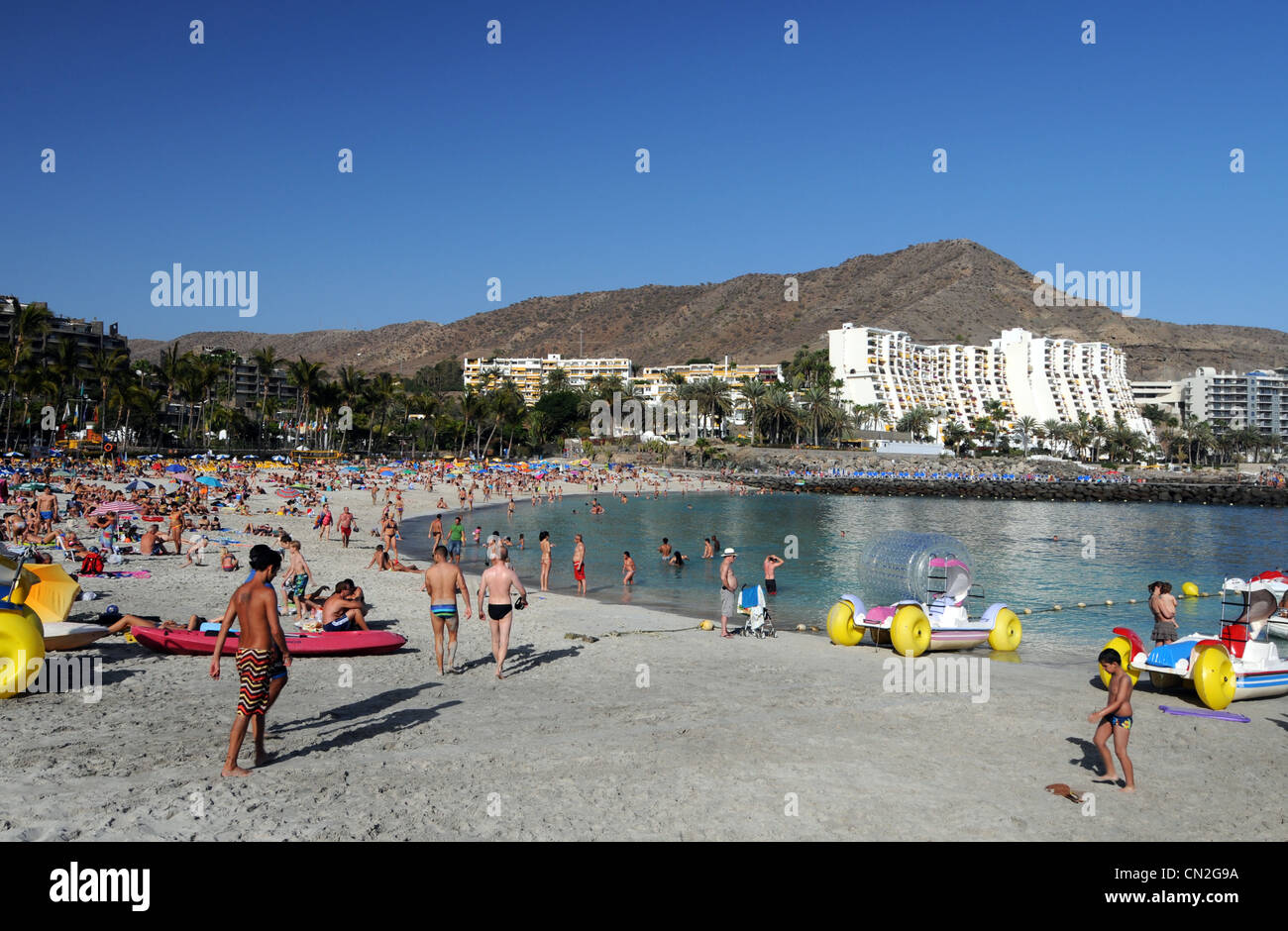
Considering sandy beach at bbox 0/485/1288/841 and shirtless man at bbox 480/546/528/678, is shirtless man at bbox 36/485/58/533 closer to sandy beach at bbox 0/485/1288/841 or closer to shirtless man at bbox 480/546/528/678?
sandy beach at bbox 0/485/1288/841

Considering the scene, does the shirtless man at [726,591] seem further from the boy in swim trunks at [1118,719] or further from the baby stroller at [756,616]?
the boy in swim trunks at [1118,719]

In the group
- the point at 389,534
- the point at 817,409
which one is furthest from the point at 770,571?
the point at 817,409

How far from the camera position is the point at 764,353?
178875mm

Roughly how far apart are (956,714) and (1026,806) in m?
2.52

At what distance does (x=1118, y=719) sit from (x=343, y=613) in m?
8.62

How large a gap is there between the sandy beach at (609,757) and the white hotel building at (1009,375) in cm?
12627

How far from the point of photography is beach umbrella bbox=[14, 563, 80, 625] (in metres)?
9.30

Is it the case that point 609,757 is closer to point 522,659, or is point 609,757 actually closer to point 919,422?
point 522,659

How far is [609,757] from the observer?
6.53 metres

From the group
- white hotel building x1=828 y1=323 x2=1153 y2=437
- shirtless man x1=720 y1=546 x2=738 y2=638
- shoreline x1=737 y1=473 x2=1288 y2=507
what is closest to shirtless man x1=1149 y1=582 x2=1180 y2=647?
shirtless man x1=720 y1=546 x2=738 y2=638

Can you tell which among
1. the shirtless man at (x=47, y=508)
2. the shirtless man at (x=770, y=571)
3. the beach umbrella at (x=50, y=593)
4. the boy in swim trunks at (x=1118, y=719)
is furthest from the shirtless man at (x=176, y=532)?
Answer: the boy in swim trunks at (x=1118, y=719)
